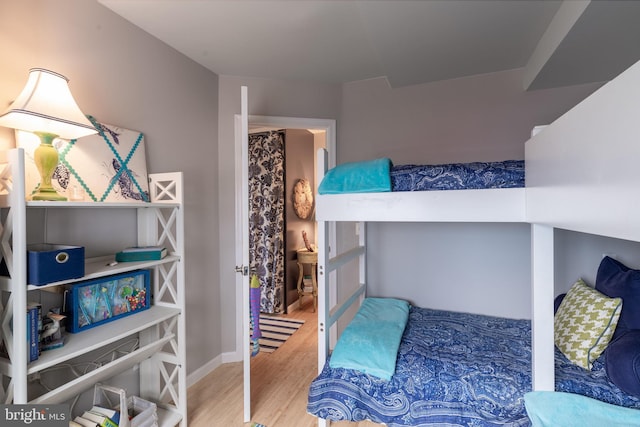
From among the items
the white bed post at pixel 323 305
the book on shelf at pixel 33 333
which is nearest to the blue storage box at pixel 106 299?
the book on shelf at pixel 33 333

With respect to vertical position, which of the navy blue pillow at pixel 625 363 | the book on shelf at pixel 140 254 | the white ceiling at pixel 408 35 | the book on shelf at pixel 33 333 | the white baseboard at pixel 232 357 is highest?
the white ceiling at pixel 408 35

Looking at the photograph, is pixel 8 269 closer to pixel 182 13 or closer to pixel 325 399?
pixel 325 399

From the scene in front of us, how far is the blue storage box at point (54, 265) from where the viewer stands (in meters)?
1.08

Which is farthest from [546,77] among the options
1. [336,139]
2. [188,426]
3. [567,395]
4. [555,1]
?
[188,426]

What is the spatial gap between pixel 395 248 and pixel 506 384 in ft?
4.26

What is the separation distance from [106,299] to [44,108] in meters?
0.90

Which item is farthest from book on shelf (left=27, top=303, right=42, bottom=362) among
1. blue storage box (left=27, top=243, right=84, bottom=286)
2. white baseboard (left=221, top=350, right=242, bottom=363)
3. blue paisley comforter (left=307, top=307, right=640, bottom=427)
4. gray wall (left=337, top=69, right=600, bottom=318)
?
gray wall (left=337, top=69, right=600, bottom=318)

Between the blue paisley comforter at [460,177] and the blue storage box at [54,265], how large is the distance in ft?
4.79

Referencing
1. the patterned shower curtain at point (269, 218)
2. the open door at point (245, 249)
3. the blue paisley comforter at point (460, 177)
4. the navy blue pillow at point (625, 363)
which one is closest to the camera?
the navy blue pillow at point (625, 363)

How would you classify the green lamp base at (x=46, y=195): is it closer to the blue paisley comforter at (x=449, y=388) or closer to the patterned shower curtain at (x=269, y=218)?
the blue paisley comforter at (x=449, y=388)

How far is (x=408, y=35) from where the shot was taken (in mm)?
1763

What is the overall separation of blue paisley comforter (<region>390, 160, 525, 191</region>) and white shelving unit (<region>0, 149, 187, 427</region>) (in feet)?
4.20

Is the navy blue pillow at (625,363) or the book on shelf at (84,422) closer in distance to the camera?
the navy blue pillow at (625,363)

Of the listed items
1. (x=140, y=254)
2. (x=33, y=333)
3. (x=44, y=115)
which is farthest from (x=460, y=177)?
(x=33, y=333)
